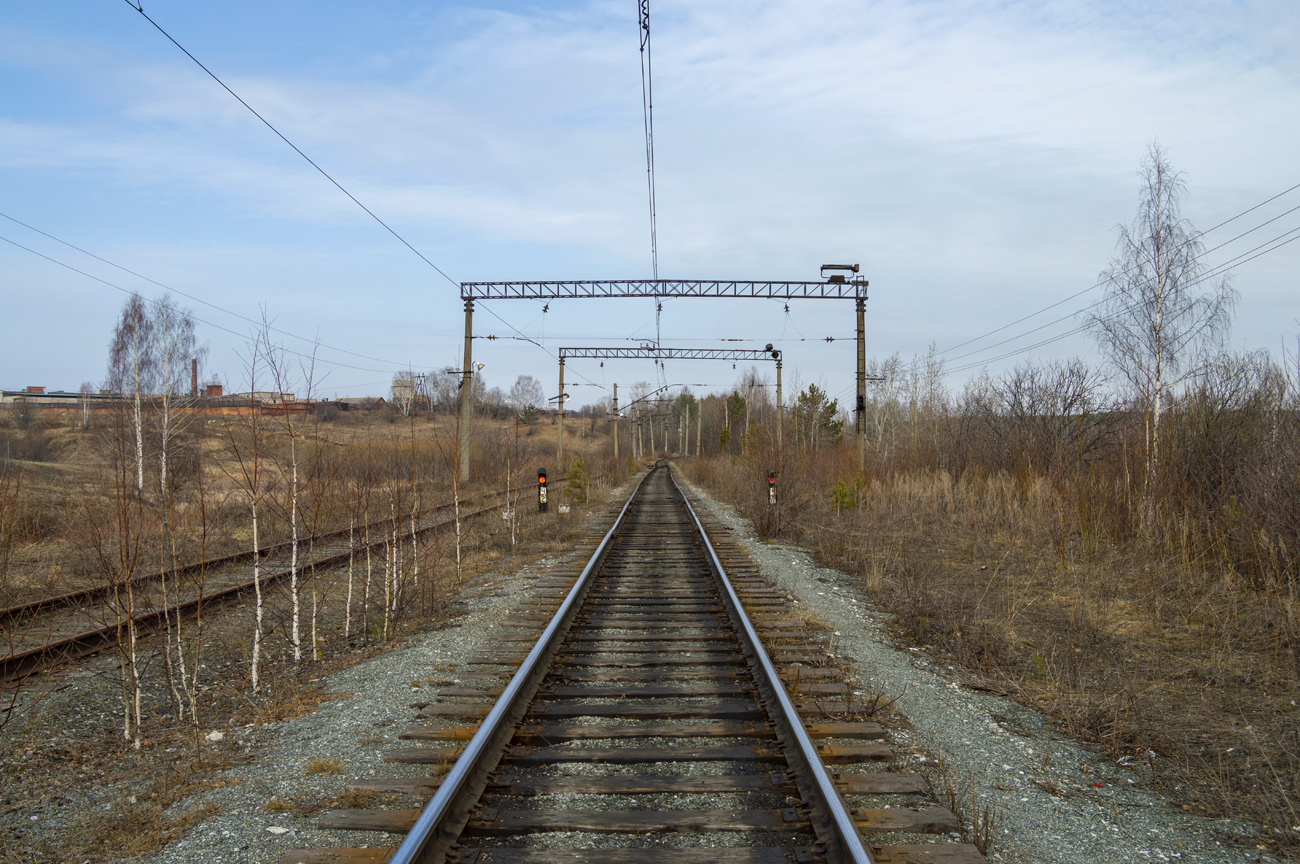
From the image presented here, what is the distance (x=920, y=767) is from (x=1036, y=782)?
2.04 feet

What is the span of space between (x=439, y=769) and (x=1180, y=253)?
16.5 metres

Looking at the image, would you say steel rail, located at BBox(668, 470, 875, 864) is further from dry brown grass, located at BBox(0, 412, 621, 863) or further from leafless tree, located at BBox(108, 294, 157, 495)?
leafless tree, located at BBox(108, 294, 157, 495)

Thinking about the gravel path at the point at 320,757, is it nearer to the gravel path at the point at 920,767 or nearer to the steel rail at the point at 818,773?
the gravel path at the point at 920,767

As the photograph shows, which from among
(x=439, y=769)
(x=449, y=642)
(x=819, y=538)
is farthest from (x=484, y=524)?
(x=439, y=769)

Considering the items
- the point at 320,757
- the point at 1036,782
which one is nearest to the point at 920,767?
the point at 1036,782

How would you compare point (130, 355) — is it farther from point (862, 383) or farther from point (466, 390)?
point (862, 383)

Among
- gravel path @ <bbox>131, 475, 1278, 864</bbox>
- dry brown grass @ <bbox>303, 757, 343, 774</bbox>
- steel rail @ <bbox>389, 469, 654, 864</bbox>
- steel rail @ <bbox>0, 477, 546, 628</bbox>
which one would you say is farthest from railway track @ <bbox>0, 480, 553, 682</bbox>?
steel rail @ <bbox>389, 469, 654, 864</bbox>

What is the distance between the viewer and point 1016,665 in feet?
22.2

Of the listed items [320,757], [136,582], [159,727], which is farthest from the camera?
[136,582]

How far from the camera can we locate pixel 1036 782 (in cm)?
427

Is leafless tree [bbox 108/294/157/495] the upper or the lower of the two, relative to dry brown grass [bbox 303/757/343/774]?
upper

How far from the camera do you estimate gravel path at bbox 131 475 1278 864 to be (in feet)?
11.5

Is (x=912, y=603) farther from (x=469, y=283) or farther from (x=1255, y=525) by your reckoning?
(x=469, y=283)

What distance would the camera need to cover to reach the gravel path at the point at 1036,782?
3529 mm
